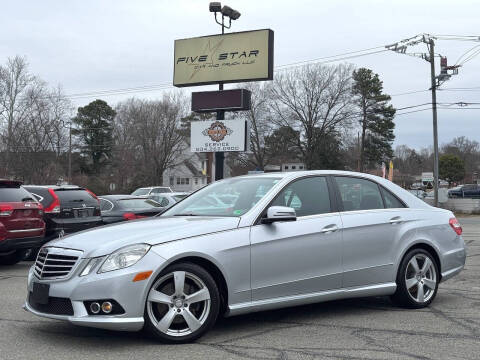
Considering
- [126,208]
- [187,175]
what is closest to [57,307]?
[126,208]

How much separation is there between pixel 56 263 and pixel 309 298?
7.97 feet

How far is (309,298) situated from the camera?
6082mm

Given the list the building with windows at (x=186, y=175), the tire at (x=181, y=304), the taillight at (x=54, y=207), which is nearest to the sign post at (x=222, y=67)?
the taillight at (x=54, y=207)

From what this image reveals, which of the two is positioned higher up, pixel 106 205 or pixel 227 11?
pixel 227 11

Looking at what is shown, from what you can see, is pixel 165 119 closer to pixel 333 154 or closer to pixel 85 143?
pixel 85 143

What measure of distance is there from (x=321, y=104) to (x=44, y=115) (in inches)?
1074

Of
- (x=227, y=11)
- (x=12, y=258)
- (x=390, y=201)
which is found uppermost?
(x=227, y=11)

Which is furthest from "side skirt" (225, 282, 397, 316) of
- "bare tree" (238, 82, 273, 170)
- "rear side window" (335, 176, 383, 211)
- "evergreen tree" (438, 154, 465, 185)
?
"evergreen tree" (438, 154, 465, 185)

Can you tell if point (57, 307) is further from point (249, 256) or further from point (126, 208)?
point (126, 208)

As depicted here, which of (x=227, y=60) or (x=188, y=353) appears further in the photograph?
(x=227, y=60)

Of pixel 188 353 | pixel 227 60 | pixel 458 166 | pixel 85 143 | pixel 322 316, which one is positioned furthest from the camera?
pixel 458 166

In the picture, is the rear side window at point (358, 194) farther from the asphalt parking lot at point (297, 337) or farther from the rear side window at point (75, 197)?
the rear side window at point (75, 197)

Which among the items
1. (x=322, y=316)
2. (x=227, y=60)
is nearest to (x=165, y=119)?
(x=227, y=60)

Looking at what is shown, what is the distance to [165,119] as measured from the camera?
254ft
